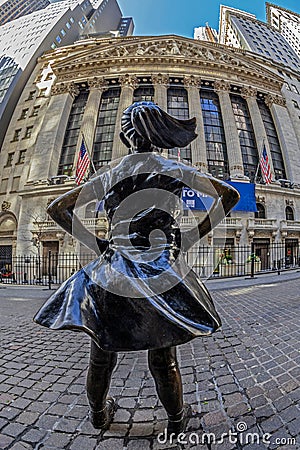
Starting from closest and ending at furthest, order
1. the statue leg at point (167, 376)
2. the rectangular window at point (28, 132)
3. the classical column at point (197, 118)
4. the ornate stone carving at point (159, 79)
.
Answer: the statue leg at point (167, 376) → the classical column at point (197, 118) → the ornate stone carving at point (159, 79) → the rectangular window at point (28, 132)

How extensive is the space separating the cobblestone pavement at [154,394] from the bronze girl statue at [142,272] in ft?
0.67

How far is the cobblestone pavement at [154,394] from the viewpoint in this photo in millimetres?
1669

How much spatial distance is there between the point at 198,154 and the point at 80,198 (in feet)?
86.8

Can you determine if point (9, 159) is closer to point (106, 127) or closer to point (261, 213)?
point (106, 127)

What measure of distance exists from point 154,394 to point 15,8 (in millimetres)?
122846

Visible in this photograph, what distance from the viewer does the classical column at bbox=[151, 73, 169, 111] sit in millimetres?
28666

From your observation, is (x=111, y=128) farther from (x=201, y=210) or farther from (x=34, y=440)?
(x=34, y=440)

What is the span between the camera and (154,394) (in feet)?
7.45

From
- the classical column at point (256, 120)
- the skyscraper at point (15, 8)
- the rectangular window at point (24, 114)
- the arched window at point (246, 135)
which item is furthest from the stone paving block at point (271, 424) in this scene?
the skyscraper at point (15, 8)

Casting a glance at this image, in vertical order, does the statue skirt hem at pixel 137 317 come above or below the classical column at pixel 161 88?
below

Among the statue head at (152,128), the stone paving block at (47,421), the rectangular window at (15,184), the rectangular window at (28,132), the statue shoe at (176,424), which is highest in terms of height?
the rectangular window at (28,132)

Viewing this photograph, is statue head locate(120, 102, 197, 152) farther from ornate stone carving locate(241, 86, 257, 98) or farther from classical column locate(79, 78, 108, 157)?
ornate stone carving locate(241, 86, 257, 98)

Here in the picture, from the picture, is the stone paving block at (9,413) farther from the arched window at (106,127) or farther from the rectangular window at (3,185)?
the rectangular window at (3,185)

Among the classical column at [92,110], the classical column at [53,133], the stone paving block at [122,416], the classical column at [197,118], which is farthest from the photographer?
the classical column at [92,110]
